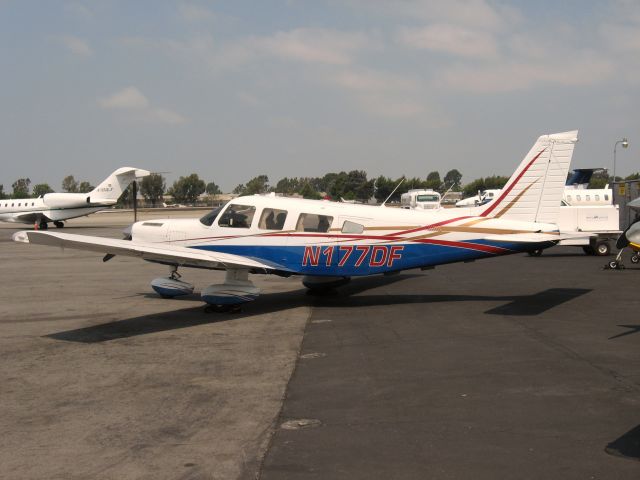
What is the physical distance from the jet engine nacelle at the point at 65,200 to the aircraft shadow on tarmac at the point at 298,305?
4209cm

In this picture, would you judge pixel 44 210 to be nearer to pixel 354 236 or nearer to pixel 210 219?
pixel 210 219

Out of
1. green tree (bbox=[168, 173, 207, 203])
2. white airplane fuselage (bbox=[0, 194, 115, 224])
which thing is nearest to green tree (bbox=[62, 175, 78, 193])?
green tree (bbox=[168, 173, 207, 203])

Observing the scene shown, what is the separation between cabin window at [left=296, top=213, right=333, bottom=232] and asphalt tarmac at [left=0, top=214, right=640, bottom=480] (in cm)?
171

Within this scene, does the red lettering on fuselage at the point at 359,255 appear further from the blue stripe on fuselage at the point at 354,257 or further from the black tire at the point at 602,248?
the black tire at the point at 602,248

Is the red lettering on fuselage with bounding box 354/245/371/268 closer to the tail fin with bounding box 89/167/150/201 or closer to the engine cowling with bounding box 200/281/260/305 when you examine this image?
the engine cowling with bounding box 200/281/260/305

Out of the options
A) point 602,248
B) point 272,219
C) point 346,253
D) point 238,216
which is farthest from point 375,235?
point 602,248

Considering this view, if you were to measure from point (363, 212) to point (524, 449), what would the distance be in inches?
335

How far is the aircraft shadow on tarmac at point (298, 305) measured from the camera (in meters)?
11.5

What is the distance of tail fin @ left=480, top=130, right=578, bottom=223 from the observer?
13.0m

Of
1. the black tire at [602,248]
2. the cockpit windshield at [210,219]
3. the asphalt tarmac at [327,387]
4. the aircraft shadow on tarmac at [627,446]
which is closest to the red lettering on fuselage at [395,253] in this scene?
the asphalt tarmac at [327,387]

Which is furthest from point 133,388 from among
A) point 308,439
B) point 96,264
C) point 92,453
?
point 96,264

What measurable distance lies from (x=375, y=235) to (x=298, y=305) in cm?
241

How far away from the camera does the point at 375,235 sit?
43.6ft

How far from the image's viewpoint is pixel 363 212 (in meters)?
13.6
